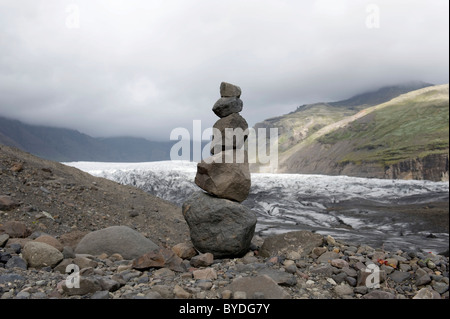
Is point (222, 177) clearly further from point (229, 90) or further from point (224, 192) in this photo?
point (229, 90)

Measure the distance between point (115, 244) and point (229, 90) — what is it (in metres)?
7.17

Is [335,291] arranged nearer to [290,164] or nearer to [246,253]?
[246,253]

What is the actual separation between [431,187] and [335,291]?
81.7 metres

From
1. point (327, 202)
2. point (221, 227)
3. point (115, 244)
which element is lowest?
point (327, 202)

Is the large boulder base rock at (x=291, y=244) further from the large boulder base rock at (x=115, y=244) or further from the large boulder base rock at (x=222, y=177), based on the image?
the large boulder base rock at (x=115, y=244)

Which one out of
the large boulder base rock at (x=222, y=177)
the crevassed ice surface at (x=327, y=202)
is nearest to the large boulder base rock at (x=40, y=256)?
the large boulder base rock at (x=222, y=177)

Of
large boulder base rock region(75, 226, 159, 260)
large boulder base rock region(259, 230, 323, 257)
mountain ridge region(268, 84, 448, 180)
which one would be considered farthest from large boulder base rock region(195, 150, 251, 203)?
mountain ridge region(268, 84, 448, 180)

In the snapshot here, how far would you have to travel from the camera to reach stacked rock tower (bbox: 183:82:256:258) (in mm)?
10008

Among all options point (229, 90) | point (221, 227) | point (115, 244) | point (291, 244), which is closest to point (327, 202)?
point (291, 244)

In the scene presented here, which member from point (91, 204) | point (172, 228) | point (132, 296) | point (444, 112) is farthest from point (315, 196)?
point (444, 112)

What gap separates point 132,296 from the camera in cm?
619

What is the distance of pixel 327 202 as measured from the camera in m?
60.9

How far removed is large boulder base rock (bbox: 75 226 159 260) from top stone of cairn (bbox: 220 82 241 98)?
6.55m
